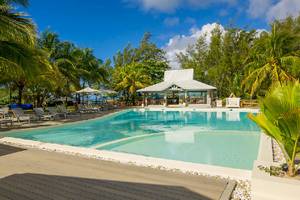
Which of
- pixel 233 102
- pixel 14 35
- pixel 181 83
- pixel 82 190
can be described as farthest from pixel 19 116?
pixel 233 102

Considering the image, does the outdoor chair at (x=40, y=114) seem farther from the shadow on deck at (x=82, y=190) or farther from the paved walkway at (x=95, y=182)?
the shadow on deck at (x=82, y=190)

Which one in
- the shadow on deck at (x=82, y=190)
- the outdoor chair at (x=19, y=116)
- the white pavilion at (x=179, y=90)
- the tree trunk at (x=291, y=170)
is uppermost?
the white pavilion at (x=179, y=90)

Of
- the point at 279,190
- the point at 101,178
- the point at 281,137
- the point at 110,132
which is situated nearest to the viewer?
the point at 279,190

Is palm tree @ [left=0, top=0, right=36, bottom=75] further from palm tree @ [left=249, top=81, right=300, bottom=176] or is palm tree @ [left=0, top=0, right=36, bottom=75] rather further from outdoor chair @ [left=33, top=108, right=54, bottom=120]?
palm tree @ [left=249, top=81, right=300, bottom=176]

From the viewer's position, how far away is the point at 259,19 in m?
28.6

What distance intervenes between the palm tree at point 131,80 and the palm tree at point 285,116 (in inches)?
925

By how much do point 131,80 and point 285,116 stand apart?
24424 millimetres

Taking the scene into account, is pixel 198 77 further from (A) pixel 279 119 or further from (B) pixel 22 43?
(A) pixel 279 119

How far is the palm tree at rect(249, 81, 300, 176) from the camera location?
2.73 m

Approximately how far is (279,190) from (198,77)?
29.8 m

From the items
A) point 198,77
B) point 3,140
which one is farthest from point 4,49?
point 198,77

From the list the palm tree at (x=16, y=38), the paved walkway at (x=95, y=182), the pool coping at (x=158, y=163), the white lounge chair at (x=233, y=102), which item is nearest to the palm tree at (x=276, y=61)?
the white lounge chair at (x=233, y=102)

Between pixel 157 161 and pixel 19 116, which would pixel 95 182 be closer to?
pixel 157 161

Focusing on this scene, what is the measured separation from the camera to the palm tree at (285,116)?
273 cm
